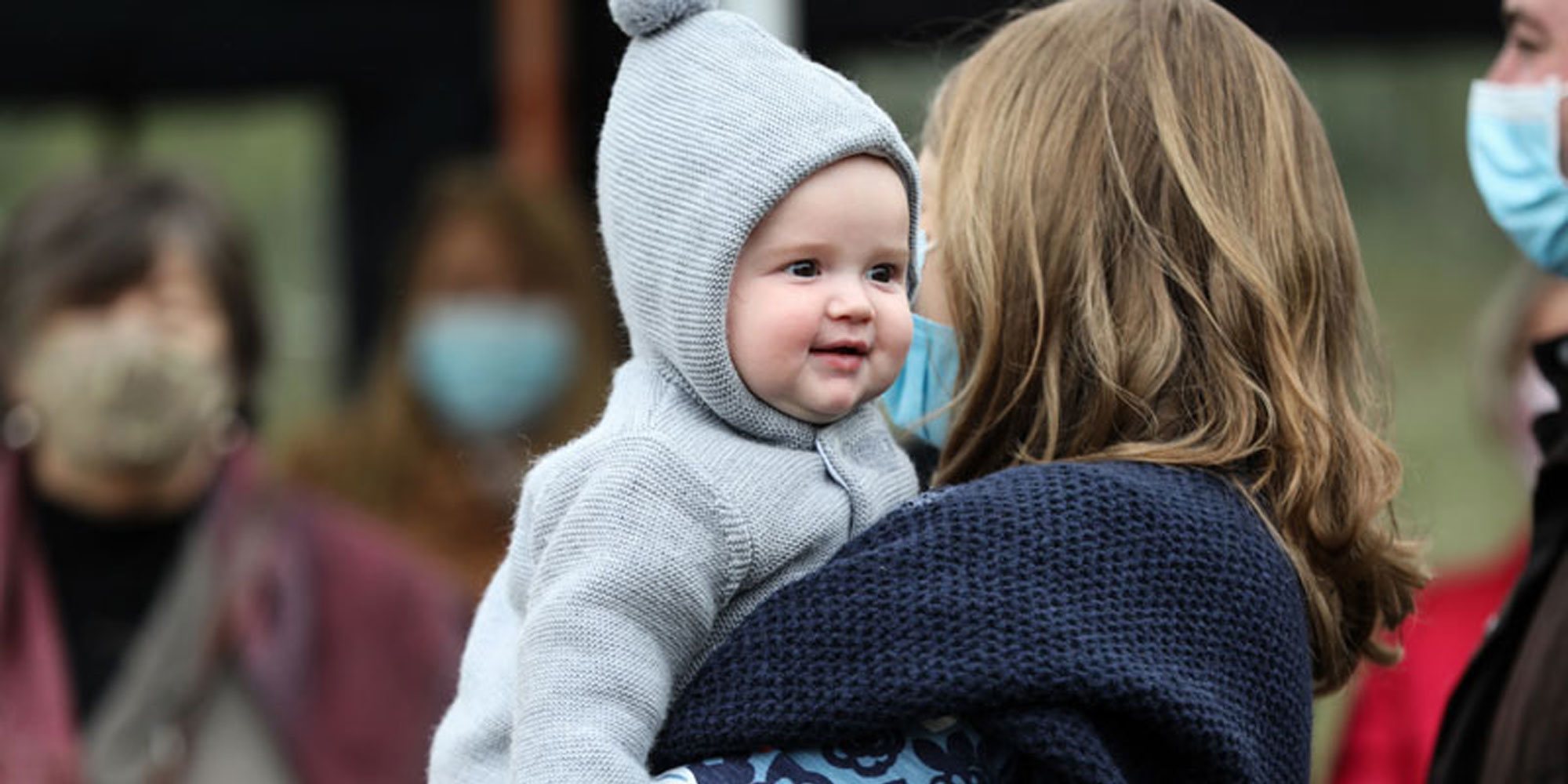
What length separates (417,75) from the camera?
20.1 ft

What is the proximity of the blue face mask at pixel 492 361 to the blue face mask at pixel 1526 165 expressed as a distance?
2.96 m

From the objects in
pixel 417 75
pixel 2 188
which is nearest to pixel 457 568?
pixel 417 75

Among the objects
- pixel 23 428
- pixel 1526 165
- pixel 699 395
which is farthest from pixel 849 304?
pixel 23 428

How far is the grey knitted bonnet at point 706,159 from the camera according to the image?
1909 mm

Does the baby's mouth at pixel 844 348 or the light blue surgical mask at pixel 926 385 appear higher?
the baby's mouth at pixel 844 348

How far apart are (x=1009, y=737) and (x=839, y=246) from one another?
0.43m

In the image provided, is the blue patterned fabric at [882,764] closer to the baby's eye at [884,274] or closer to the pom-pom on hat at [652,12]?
the baby's eye at [884,274]

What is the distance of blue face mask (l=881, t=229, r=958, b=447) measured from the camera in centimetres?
218

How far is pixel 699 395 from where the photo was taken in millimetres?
1949

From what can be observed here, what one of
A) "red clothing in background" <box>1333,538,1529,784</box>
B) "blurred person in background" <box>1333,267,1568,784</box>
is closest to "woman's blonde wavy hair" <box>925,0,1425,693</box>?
"blurred person in background" <box>1333,267,1568,784</box>

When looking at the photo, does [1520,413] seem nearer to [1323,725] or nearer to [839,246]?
[1323,725]

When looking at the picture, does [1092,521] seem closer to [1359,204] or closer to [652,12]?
[652,12]

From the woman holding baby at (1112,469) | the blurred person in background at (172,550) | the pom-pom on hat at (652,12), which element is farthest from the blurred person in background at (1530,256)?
the blurred person in background at (172,550)

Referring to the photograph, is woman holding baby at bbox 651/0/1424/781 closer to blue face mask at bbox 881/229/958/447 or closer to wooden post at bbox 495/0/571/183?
blue face mask at bbox 881/229/958/447
